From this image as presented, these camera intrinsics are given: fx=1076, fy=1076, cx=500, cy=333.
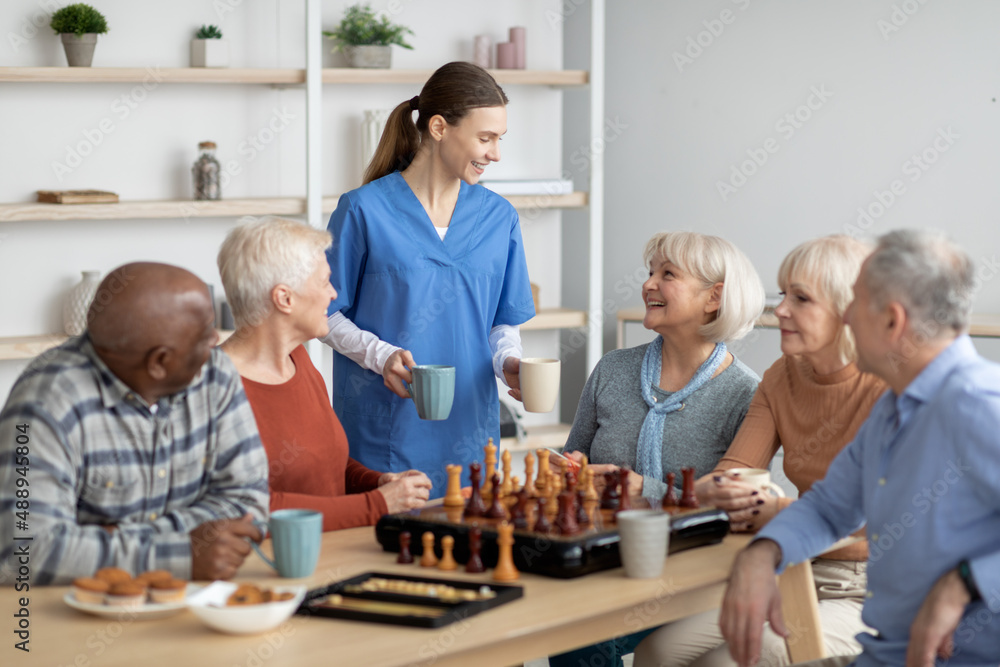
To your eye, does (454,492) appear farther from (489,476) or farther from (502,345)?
(502,345)

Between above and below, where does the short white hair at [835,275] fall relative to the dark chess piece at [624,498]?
above

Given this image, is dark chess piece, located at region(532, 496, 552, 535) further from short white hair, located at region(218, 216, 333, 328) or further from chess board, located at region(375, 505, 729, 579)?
short white hair, located at region(218, 216, 333, 328)

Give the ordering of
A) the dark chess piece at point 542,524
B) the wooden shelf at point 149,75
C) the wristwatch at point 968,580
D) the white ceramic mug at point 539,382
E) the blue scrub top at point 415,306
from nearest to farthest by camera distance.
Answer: the wristwatch at point 968,580 → the dark chess piece at point 542,524 → the white ceramic mug at point 539,382 → the blue scrub top at point 415,306 → the wooden shelf at point 149,75

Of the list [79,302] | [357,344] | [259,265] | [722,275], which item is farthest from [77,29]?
[722,275]

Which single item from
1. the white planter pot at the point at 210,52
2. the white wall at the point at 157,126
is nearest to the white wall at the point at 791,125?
the white wall at the point at 157,126

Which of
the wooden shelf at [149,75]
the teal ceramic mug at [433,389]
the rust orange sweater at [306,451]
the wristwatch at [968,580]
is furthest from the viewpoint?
the wooden shelf at [149,75]

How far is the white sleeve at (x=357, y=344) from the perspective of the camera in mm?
2413

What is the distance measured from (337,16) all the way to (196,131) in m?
0.73

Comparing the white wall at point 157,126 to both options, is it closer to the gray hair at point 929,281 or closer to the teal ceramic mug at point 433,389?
the teal ceramic mug at point 433,389

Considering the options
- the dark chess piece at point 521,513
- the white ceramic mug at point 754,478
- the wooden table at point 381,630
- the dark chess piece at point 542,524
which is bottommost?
the wooden table at point 381,630

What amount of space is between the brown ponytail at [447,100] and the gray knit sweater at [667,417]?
0.65 m

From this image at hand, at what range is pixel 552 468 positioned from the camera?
2.20 metres

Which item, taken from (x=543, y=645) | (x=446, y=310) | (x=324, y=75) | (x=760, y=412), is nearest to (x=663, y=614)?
(x=543, y=645)

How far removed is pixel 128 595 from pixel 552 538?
1.94 ft
